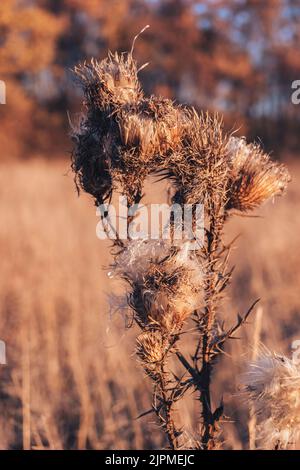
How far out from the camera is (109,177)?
1.27 m

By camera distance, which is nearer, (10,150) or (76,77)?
(76,77)

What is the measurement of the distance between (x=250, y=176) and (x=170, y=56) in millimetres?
25504

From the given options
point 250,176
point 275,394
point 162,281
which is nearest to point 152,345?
point 162,281

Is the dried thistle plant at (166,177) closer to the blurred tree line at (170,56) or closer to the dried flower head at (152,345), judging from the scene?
the dried flower head at (152,345)

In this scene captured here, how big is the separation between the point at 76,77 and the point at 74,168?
0.67 ft

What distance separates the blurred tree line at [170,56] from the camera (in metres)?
23.0

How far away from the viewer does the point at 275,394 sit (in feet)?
3.96

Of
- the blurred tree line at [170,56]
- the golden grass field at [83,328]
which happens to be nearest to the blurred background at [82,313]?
the golden grass field at [83,328]

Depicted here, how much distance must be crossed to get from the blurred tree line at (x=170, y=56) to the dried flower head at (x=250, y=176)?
2133 centimetres

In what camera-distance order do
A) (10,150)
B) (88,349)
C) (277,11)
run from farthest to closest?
1. (277,11)
2. (10,150)
3. (88,349)

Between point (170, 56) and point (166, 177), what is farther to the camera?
point (170, 56)

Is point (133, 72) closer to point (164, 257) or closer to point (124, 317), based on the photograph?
point (164, 257)

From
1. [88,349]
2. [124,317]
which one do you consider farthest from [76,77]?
[88,349]

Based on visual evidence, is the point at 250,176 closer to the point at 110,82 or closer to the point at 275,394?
the point at 110,82
